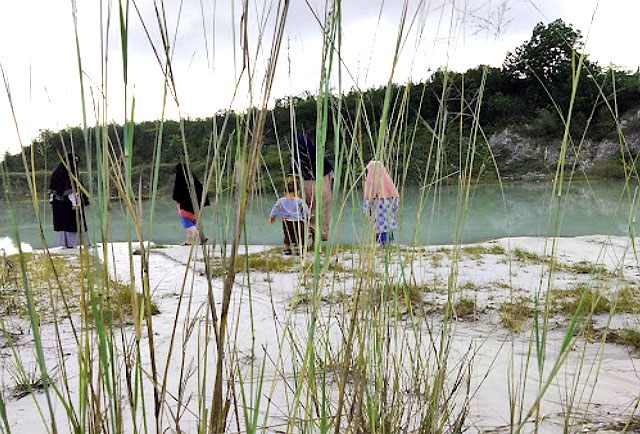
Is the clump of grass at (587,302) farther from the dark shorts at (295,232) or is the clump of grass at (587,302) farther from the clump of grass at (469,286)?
the dark shorts at (295,232)

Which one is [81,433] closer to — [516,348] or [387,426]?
[387,426]

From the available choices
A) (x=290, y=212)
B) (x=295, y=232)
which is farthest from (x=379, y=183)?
(x=295, y=232)

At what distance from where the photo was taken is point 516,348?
6.49 ft

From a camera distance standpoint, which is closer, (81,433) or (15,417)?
(81,433)

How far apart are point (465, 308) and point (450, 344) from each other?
1.37 meters

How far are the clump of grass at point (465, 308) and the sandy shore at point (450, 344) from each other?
0.4 inches

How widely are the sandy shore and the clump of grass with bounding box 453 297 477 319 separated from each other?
0.01 meters

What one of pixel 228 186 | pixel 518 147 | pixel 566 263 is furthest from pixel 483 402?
pixel 518 147

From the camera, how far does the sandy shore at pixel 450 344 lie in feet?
3.08

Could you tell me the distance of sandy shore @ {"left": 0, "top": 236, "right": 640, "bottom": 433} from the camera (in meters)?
0.94

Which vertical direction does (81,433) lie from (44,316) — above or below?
above

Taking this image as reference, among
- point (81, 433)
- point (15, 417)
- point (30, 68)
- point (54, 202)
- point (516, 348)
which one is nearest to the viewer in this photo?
point (81, 433)

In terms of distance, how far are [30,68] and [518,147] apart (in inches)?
1032

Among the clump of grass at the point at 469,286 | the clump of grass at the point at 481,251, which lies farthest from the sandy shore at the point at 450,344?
the clump of grass at the point at 481,251
